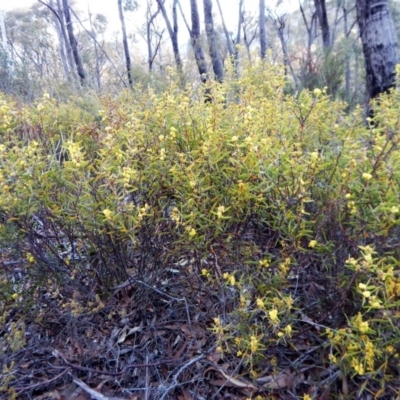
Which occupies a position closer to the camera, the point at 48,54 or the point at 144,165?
the point at 144,165

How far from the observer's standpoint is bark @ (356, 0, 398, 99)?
425cm

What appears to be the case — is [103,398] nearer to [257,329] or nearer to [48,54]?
[257,329]

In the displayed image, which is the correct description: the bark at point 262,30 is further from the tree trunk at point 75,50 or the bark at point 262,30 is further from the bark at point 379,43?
the bark at point 379,43

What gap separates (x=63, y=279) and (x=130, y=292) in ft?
1.14

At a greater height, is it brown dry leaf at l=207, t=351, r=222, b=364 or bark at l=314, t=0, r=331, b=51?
bark at l=314, t=0, r=331, b=51

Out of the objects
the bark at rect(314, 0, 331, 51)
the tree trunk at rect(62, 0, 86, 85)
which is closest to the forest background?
the bark at rect(314, 0, 331, 51)

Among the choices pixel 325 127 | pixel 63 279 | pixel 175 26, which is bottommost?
pixel 63 279

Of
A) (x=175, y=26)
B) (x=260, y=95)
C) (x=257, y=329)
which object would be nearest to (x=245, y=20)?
(x=175, y=26)

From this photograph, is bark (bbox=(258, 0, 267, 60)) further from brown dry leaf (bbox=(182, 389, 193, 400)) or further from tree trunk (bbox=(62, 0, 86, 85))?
brown dry leaf (bbox=(182, 389, 193, 400))

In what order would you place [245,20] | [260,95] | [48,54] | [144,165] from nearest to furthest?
[144,165] < [260,95] < [245,20] < [48,54]

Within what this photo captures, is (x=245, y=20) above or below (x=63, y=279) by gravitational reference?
above

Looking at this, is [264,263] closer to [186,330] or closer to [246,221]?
[246,221]

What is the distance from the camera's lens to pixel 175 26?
13719 millimetres

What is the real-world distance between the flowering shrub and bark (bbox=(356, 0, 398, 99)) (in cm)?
276
